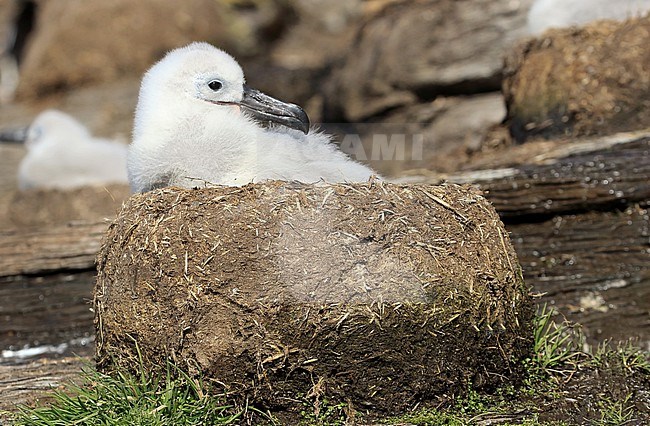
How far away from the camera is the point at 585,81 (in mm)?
8367

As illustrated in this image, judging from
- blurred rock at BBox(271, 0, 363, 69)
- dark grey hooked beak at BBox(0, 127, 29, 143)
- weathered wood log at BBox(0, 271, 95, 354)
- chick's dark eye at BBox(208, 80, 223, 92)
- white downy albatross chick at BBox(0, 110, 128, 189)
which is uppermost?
blurred rock at BBox(271, 0, 363, 69)

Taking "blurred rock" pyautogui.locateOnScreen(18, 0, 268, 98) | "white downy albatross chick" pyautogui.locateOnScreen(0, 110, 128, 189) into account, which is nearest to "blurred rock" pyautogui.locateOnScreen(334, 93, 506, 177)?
"white downy albatross chick" pyautogui.locateOnScreen(0, 110, 128, 189)

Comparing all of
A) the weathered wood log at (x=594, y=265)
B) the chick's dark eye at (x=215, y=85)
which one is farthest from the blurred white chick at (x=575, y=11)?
the chick's dark eye at (x=215, y=85)

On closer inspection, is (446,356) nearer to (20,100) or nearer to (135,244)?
(135,244)

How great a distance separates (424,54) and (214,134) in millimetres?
8914

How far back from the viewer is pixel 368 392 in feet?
14.5

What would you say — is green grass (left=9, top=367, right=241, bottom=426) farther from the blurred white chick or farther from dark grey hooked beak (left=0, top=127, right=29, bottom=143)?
dark grey hooked beak (left=0, top=127, right=29, bottom=143)

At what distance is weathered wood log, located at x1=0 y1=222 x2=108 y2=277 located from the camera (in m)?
7.60

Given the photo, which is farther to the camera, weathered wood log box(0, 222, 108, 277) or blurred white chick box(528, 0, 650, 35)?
blurred white chick box(528, 0, 650, 35)

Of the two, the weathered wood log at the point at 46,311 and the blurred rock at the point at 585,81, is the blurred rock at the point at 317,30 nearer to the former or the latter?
the blurred rock at the point at 585,81

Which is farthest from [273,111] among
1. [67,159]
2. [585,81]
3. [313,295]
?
[67,159]

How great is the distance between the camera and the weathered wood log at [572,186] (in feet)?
23.1

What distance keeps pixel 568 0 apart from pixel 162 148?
6.74 meters

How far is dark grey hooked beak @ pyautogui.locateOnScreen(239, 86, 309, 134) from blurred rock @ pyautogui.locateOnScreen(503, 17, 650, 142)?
3.88m
